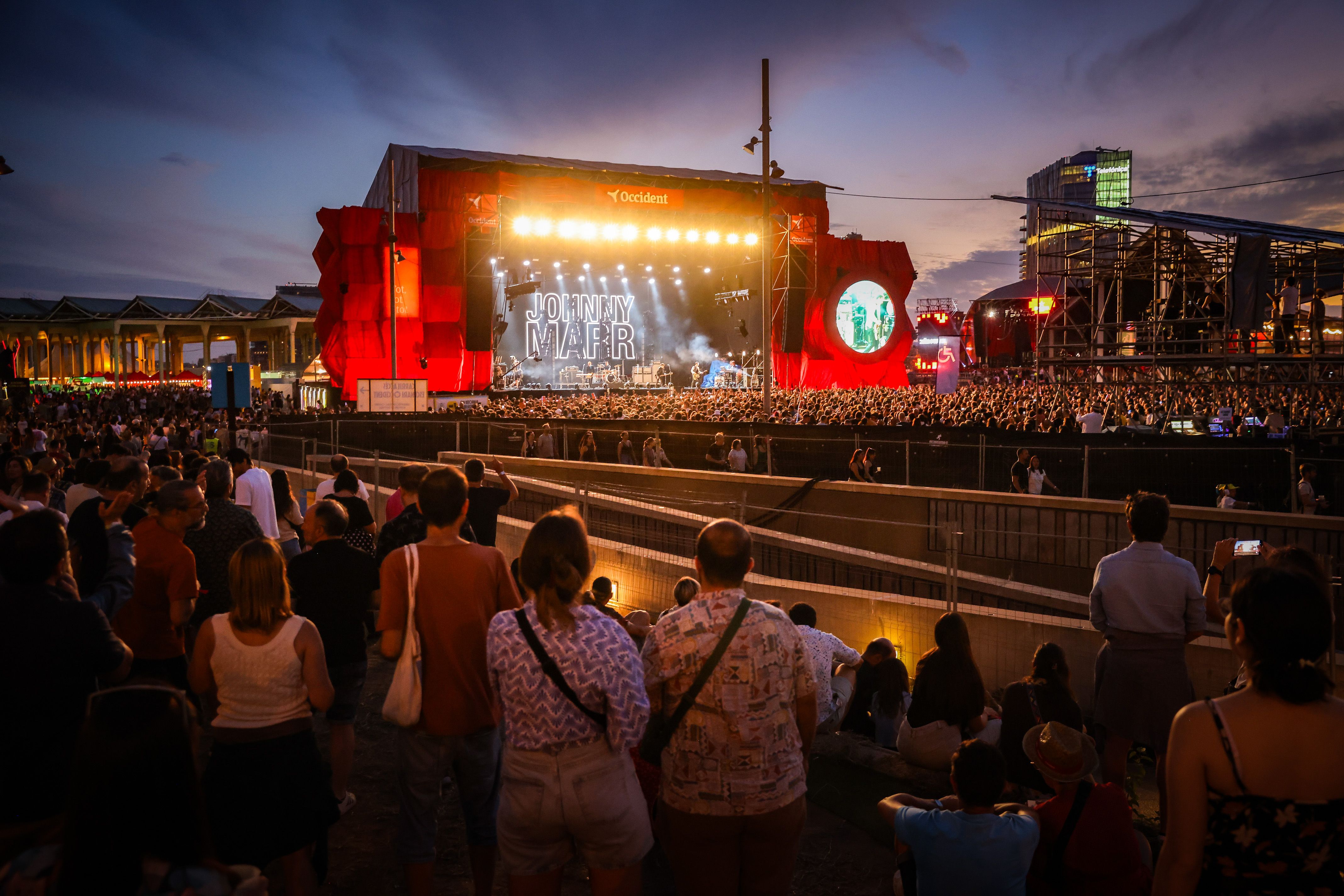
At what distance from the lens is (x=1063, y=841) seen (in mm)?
2912

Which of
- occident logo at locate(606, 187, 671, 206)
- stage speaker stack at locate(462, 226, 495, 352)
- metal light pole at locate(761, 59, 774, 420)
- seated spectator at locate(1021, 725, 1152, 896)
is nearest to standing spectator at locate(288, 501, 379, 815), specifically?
seated spectator at locate(1021, 725, 1152, 896)

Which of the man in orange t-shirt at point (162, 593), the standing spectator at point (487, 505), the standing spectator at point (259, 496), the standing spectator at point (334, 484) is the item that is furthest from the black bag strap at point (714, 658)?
the standing spectator at point (259, 496)

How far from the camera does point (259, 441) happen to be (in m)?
20.7

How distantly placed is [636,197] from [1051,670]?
33.1 m

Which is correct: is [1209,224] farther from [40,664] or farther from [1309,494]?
[40,664]

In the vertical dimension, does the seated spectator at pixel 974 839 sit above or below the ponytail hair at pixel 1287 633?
below

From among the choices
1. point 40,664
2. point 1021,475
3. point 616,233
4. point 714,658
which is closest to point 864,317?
point 616,233

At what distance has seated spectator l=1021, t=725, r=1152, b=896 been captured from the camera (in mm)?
2875

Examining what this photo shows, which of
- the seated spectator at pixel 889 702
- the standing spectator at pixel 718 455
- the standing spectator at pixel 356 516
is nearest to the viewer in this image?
the seated spectator at pixel 889 702

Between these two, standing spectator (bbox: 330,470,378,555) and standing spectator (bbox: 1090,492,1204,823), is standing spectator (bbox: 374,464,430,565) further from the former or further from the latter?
standing spectator (bbox: 1090,492,1204,823)

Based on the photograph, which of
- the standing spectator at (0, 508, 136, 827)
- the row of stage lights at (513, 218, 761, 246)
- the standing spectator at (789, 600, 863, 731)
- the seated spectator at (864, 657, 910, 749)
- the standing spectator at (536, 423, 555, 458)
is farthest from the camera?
the row of stage lights at (513, 218, 761, 246)

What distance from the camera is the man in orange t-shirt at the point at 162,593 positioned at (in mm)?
4105

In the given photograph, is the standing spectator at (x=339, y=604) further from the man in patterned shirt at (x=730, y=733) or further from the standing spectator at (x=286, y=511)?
the standing spectator at (x=286, y=511)

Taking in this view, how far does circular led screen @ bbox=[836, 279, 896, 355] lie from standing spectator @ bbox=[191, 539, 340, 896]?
3836 cm
